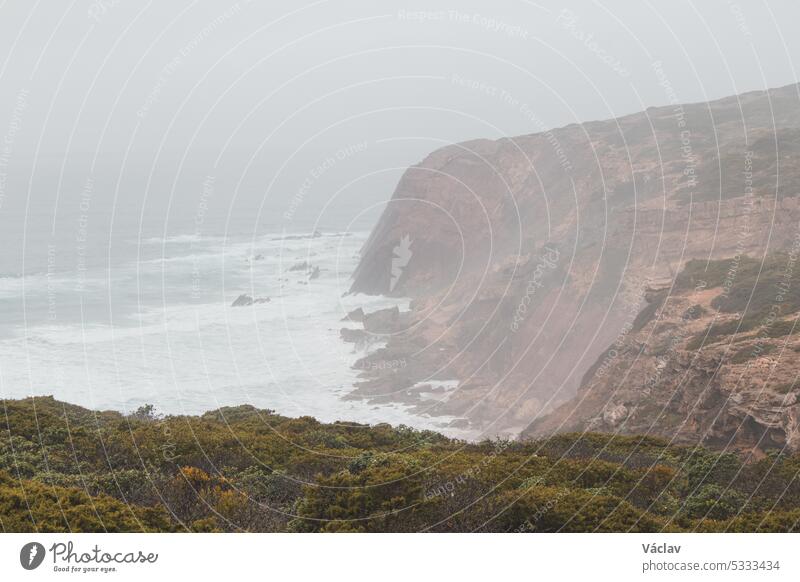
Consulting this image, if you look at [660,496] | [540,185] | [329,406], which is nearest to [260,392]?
[329,406]

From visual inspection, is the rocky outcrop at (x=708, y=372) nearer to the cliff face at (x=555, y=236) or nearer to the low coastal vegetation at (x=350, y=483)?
the low coastal vegetation at (x=350, y=483)

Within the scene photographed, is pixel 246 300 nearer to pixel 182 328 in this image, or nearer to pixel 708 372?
pixel 182 328

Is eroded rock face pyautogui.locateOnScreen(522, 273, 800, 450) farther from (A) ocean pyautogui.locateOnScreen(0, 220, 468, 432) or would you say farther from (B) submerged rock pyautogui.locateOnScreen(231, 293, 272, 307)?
(B) submerged rock pyautogui.locateOnScreen(231, 293, 272, 307)

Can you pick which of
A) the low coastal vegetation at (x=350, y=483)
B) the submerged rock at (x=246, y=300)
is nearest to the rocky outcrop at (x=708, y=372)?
the low coastal vegetation at (x=350, y=483)

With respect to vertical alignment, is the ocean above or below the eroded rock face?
above

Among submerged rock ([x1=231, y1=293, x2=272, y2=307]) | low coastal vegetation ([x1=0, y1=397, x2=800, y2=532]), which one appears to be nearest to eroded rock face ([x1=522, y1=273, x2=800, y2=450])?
low coastal vegetation ([x1=0, y1=397, x2=800, y2=532])
